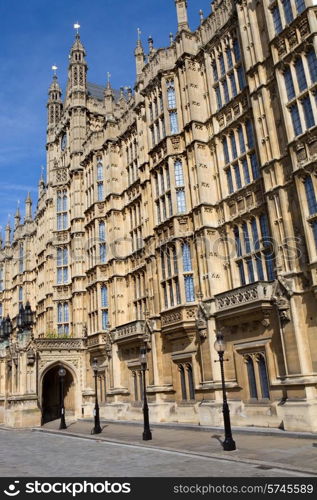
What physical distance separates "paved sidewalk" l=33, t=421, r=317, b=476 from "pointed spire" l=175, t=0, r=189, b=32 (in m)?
23.9

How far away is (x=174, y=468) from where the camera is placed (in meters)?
13.6

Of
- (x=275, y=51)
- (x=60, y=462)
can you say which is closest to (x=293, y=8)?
(x=275, y=51)

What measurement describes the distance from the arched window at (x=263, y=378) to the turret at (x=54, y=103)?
1542 inches

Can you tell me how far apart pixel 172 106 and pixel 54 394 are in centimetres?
2788

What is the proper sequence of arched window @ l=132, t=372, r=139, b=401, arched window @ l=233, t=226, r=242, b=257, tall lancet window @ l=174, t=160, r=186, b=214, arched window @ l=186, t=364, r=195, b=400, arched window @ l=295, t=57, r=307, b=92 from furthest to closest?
arched window @ l=132, t=372, r=139, b=401, tall lancet window @ l=174, t=160, r=186, b=214, arched window @ l=186, t=364, r=195, b=400, arched window @ l=233, t=226, r=242, b=257, arched window @ l=295, t=57, r=307, b=92

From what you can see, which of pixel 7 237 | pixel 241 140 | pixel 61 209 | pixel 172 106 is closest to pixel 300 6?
pixel 241 140

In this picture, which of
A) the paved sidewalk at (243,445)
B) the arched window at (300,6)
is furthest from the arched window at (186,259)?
the arched window at (300,6)

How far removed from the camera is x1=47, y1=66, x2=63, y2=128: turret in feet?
172

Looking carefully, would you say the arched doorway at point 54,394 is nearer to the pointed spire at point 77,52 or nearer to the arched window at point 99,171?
the arched window at point 99,171

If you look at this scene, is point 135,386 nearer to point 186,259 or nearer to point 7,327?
point 186,259

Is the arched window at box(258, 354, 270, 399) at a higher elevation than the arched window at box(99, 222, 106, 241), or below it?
below

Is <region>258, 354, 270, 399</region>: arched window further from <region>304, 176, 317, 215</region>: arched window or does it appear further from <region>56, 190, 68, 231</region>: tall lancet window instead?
<region>56, 190, 68, 231</region>: tall lancet window

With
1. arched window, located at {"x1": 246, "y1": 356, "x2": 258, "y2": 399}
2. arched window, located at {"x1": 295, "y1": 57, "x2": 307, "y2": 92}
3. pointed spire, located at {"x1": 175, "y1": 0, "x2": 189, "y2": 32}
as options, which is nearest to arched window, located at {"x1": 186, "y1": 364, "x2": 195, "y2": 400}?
arched window, located at {"x1": 246, "y1": 356, "x2": 258, "y2": 399}
